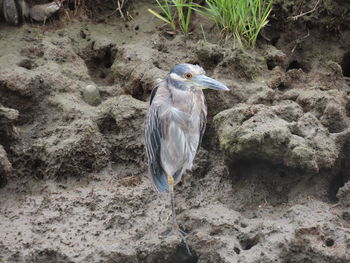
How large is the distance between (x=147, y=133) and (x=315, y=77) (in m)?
1.54

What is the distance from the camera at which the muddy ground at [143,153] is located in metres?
3.84

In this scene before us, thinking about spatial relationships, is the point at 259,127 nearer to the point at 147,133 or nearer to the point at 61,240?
the point at 147,133

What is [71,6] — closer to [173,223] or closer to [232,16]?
[232,16]

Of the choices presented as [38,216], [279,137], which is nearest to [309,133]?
[279,137]

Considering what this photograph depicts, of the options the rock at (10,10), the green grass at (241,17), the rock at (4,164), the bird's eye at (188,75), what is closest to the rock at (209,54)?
the green grass at (241,17)

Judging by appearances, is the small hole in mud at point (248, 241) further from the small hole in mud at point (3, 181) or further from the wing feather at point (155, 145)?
the small hole in mud at point (3, 181)

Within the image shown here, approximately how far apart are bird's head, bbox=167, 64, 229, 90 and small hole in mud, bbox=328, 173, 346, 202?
1.07 meters

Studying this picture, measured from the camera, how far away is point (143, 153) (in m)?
4.62

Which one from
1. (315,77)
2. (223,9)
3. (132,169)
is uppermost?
(223,9)

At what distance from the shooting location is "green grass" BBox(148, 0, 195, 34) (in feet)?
17.0

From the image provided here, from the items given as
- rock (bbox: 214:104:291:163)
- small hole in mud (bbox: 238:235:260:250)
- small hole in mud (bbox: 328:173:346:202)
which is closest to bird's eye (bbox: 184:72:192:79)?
rock (bbox: 214:104:291:163)

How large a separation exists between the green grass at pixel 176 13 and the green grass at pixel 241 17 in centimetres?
17

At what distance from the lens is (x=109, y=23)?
5516mm

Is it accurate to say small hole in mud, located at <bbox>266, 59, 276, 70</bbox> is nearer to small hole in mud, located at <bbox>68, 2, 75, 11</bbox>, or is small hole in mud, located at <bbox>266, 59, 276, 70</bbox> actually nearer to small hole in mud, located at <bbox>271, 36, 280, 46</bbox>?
small hole in mud, located at <bbox>271, 36, 280, 46</bbox>
